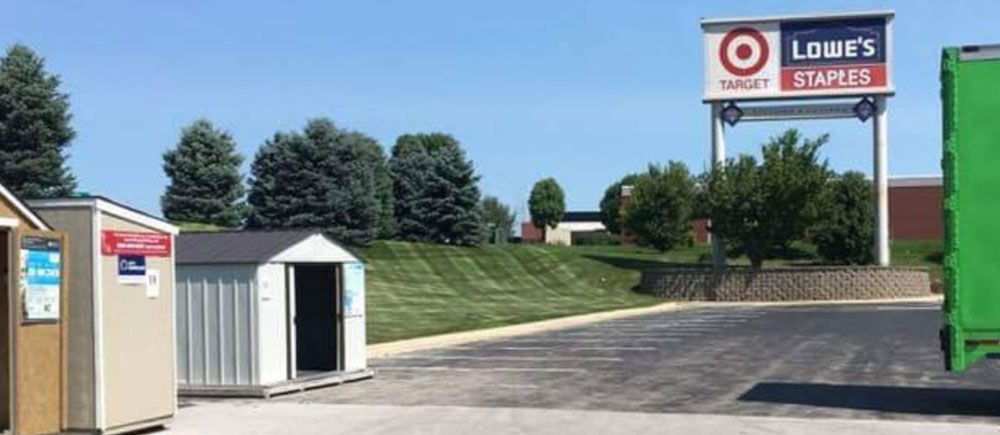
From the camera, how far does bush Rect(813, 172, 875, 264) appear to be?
5584 cm

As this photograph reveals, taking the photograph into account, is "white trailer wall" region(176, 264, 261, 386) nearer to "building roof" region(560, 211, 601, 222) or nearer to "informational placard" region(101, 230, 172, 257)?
"informational placard" region(101, 230, 172, 257)

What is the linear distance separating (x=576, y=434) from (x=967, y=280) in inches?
169

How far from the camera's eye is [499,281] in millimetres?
54938

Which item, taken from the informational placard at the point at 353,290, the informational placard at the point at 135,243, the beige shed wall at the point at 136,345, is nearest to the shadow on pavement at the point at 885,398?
the informational placard at the point at 353,290

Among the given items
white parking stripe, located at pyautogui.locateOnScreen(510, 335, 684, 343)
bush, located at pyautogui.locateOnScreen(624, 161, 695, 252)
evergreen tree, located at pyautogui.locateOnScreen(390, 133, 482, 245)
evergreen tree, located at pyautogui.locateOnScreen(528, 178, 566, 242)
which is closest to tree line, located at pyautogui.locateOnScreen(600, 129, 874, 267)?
bush, located at pyautogui.locateOnScreen(624, 161, 695, 252)

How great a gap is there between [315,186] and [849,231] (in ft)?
79.8

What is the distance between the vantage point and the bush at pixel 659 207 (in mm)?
64375

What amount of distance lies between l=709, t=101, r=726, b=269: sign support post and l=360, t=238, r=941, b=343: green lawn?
3.66m

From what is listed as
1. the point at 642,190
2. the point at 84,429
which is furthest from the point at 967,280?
the point at 642,190

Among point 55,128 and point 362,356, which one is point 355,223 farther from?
point 362,356

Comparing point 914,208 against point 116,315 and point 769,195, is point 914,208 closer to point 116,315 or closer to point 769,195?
point 769,195

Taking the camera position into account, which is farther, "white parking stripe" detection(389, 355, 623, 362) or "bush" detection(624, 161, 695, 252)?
"bush" detection(624, 161, 695, 252)

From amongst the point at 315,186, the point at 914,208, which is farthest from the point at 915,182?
the point at 315,186

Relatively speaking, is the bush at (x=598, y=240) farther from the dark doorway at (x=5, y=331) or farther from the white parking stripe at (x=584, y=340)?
the dark doorway at (x=5, y=331)
